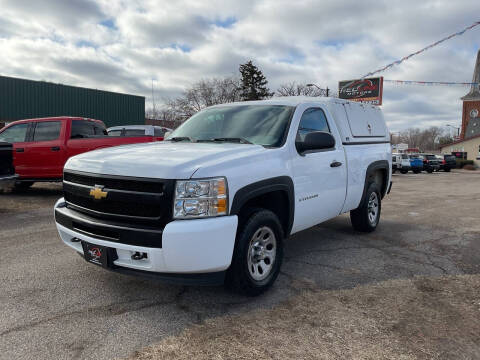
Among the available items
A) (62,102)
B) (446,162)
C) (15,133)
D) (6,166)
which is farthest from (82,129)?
(446,162)

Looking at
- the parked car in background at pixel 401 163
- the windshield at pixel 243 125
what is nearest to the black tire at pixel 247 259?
the windshield at pixel 243 125

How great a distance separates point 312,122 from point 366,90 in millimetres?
33574

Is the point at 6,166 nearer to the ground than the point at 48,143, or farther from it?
nearer to the ground

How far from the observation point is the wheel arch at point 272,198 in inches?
126

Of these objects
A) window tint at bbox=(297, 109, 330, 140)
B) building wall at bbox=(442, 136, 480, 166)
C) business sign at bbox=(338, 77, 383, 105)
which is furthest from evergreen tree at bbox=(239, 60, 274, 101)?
window tint at bbox=(297, 109, 330, 140)

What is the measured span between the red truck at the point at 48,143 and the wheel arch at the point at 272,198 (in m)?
5.47

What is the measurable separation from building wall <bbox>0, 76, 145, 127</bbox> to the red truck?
13.6m

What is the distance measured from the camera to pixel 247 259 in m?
3.23

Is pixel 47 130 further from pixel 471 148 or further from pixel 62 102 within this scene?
pixel 471 148

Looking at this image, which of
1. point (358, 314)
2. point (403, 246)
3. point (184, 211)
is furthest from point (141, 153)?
point (403, 246)

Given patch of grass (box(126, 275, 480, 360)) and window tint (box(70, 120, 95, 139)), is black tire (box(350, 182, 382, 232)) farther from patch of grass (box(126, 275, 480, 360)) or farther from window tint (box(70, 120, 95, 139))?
window tint (box(70, 120, 95, 139))

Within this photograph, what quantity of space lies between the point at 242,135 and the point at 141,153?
115 centimetres

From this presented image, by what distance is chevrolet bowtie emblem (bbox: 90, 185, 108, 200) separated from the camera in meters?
3.12

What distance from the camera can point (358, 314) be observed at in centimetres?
314
